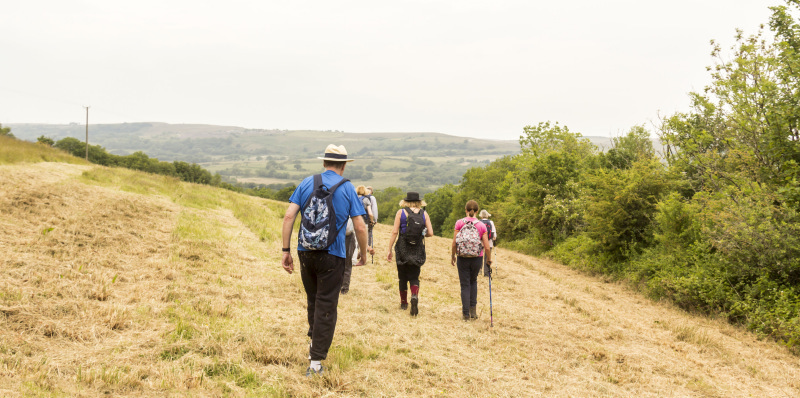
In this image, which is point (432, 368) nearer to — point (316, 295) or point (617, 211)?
point (316, 295)

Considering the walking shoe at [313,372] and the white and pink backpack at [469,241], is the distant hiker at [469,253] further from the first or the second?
the walking shoe at [313,372]

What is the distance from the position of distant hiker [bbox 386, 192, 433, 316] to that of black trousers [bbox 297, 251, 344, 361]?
312cm

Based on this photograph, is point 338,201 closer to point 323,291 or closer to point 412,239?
point 323,291

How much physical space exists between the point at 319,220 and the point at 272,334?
2.22 meters

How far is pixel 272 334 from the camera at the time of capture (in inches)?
238

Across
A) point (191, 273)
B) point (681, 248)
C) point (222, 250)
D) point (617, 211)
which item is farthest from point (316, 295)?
point (617, 211)

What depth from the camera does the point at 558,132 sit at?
3822 centimetres

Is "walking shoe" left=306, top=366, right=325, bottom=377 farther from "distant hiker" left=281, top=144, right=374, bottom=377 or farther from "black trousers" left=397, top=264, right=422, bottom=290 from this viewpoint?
"black trousers" left=397, top=264, right=422, bottom=290

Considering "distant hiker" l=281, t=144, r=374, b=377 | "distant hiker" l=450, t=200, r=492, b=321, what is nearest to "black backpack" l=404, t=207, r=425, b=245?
"distant hiker" l=450, t=200, r=492, b=321

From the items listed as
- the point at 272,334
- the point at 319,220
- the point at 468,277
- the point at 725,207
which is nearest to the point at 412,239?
the point at 468,277

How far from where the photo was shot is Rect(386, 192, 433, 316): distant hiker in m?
8.02

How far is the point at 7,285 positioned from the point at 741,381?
9870mm

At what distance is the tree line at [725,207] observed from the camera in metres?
9.68

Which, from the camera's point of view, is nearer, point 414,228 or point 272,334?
point 272,334
